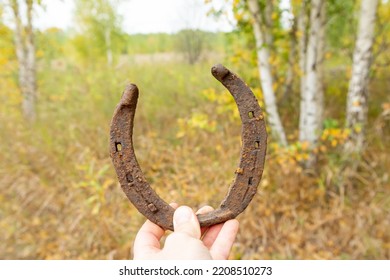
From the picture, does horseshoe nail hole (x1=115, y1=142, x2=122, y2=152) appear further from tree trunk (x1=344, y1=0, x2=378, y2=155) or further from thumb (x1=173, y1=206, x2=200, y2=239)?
tree trunk (x1=344, y1=0, x2=378, y2=155)

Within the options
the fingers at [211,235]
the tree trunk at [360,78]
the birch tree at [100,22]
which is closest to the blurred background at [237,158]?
the tree trunk at [360,78]

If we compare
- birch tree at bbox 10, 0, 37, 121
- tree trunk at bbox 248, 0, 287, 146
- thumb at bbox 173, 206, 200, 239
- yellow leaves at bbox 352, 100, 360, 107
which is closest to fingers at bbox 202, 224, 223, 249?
thumb at bbox 173, 206, 200, 239

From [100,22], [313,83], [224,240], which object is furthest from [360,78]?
[100,22]

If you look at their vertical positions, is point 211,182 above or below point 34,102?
below

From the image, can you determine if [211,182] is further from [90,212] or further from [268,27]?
[268,27]

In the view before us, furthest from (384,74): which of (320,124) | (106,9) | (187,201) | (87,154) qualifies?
(106,9)
